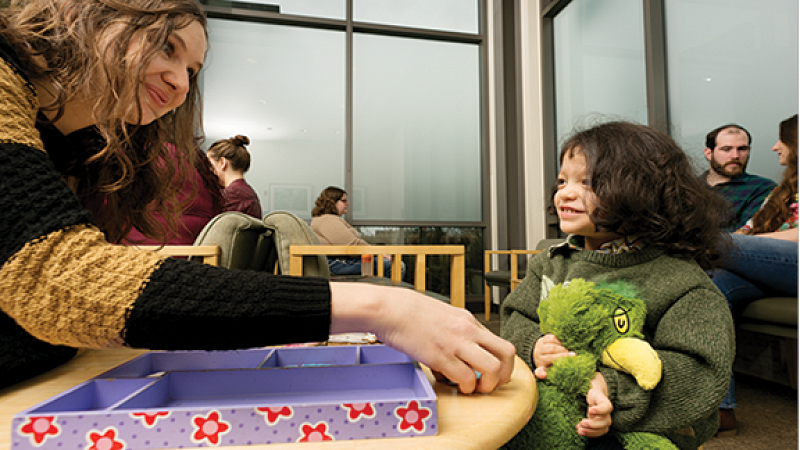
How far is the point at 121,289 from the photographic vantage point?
38cm

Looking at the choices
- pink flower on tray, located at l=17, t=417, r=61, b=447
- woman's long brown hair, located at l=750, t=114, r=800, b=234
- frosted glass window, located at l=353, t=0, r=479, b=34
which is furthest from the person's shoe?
frosted glass window, located at l=353, t=0, r=479, b=34

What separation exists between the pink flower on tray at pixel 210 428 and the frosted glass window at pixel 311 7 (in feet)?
15.8

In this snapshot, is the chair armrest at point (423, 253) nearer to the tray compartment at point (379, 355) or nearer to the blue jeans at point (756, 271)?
the blue jeans at point (756, 271)

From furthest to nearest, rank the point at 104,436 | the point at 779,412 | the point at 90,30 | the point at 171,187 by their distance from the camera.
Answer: the point at 779,412 → the point at 171,187 → the point at 90,30 → the point at 104,436

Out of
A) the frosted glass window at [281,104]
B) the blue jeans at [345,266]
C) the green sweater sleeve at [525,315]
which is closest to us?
the green sweater sleeve at [525,315]

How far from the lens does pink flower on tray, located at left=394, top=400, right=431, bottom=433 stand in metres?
0.36

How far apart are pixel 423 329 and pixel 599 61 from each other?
3.83m

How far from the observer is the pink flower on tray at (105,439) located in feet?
1.09

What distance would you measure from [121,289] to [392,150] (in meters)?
4.30

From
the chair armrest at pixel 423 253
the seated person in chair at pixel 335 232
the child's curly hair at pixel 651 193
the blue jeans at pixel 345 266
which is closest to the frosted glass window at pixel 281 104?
the seated person in chair at pixel 335 232

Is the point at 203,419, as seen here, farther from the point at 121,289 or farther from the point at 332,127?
the point at 332,127

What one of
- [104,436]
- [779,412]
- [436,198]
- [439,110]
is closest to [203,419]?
[104,436]

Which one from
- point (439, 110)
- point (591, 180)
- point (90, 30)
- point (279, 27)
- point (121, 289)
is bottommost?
point (121, 289)

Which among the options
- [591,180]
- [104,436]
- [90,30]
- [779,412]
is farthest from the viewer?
[779,412]
